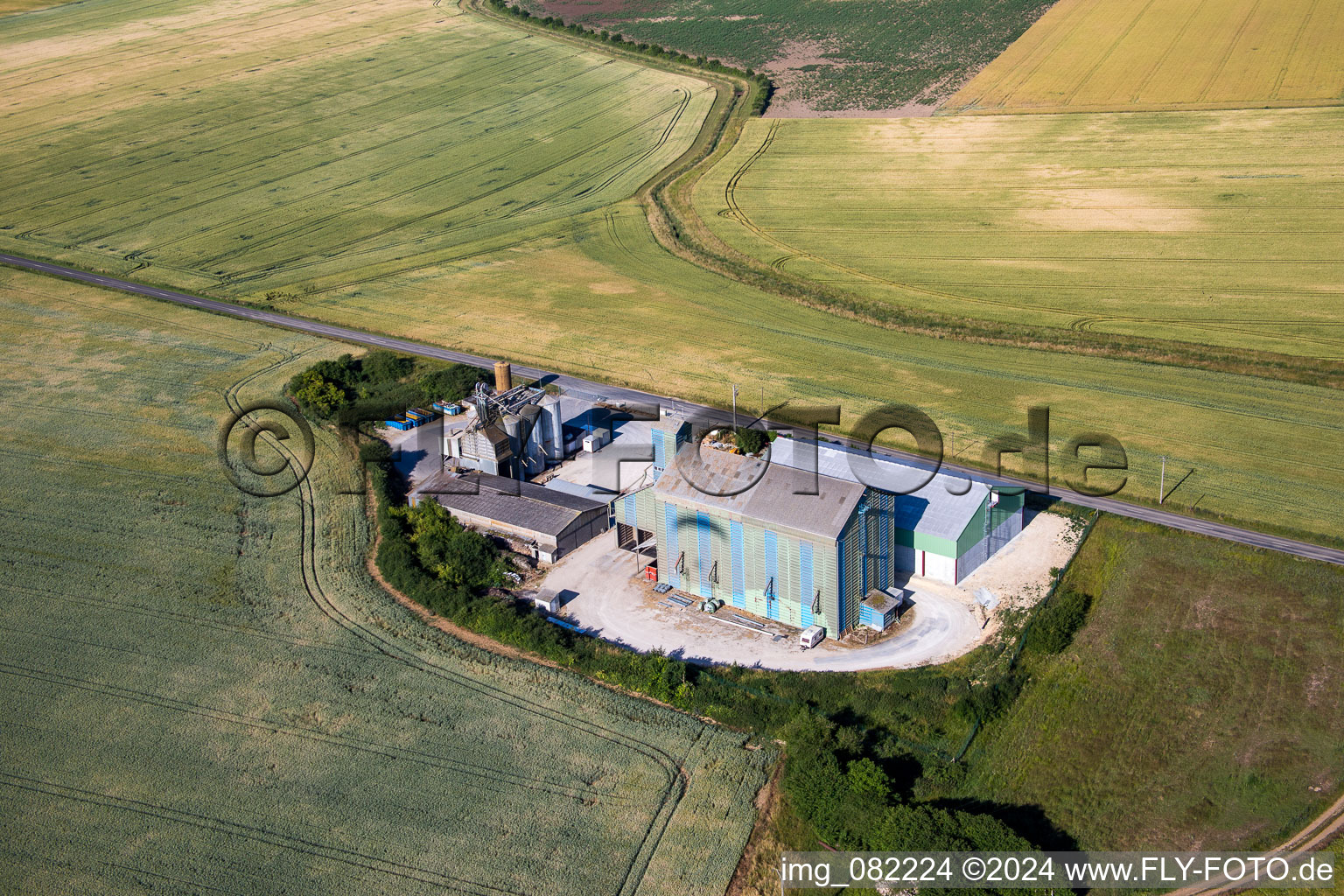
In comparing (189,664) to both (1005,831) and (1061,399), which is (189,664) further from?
(1061,399)

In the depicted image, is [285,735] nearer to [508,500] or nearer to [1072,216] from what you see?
[508,500]

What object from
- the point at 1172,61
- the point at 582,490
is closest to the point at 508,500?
the point at 582,490

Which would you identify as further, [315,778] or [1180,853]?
[315,778]

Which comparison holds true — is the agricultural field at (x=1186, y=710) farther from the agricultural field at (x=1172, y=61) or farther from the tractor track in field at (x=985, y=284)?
the agricultural field at (x=1172, y=61)

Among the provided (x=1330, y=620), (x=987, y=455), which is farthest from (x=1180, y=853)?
(x=987, y=455)

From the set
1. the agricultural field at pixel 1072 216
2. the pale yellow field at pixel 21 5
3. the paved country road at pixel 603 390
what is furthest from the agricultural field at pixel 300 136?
the agricultural field at pixel 1072 216

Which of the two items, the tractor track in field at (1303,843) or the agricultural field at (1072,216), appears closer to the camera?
the tractor track in field at (1303,843)
